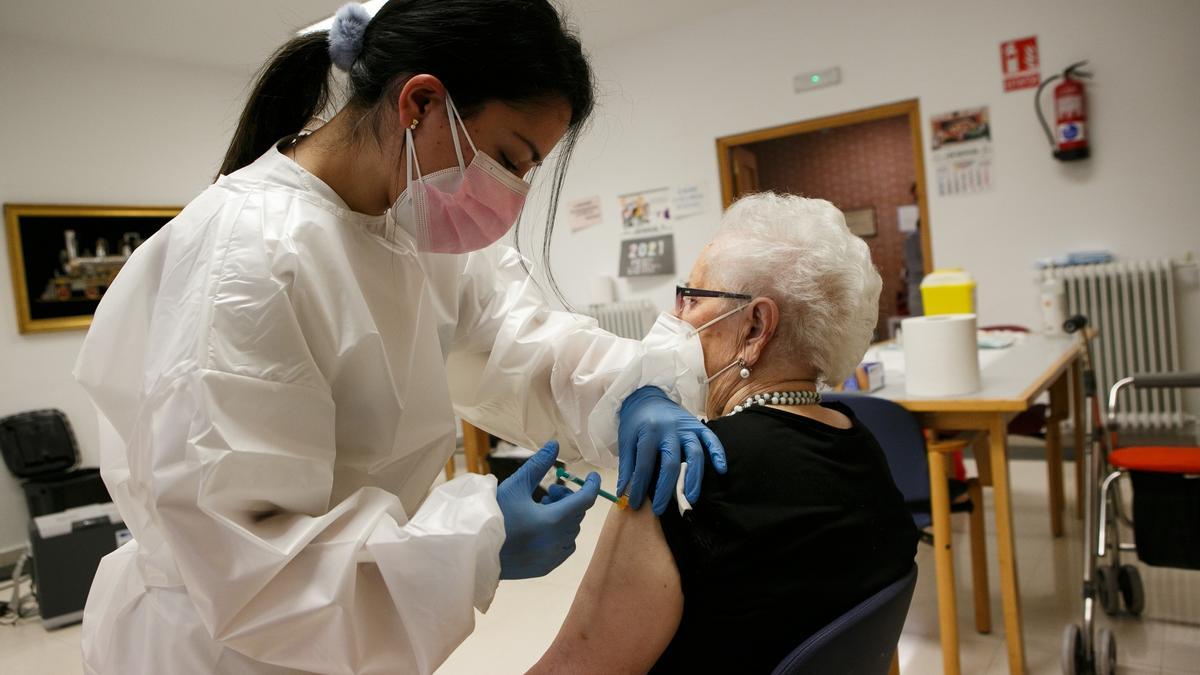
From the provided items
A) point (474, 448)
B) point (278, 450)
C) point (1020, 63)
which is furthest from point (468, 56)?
point (1020, 63)

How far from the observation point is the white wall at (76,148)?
417 cm

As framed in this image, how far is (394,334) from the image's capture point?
1078mm

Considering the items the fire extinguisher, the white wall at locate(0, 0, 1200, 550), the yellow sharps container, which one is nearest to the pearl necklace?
the yellow sharps container

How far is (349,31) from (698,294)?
0.70 m

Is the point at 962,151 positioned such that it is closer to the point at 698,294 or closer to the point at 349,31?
the point at 698,294

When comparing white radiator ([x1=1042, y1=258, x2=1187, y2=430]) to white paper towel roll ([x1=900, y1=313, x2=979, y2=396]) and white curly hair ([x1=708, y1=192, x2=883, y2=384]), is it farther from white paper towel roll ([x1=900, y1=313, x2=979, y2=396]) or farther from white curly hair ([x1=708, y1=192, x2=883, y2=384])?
white curly hair ([x1=708, y1=192, x2=883, y2=384])

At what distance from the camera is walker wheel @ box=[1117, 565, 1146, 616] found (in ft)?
7.83

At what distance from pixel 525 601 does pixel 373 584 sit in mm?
2319

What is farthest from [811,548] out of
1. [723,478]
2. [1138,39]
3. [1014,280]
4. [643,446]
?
[1138,39]

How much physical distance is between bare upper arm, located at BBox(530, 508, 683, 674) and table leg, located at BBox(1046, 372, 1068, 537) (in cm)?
269

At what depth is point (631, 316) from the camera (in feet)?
18.5

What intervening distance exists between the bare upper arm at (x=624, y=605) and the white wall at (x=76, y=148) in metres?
4.20

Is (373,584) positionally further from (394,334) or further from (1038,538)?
(1038,538)

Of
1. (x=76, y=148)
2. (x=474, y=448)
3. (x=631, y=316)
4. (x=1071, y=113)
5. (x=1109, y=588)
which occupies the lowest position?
(x=1109, y=588)
